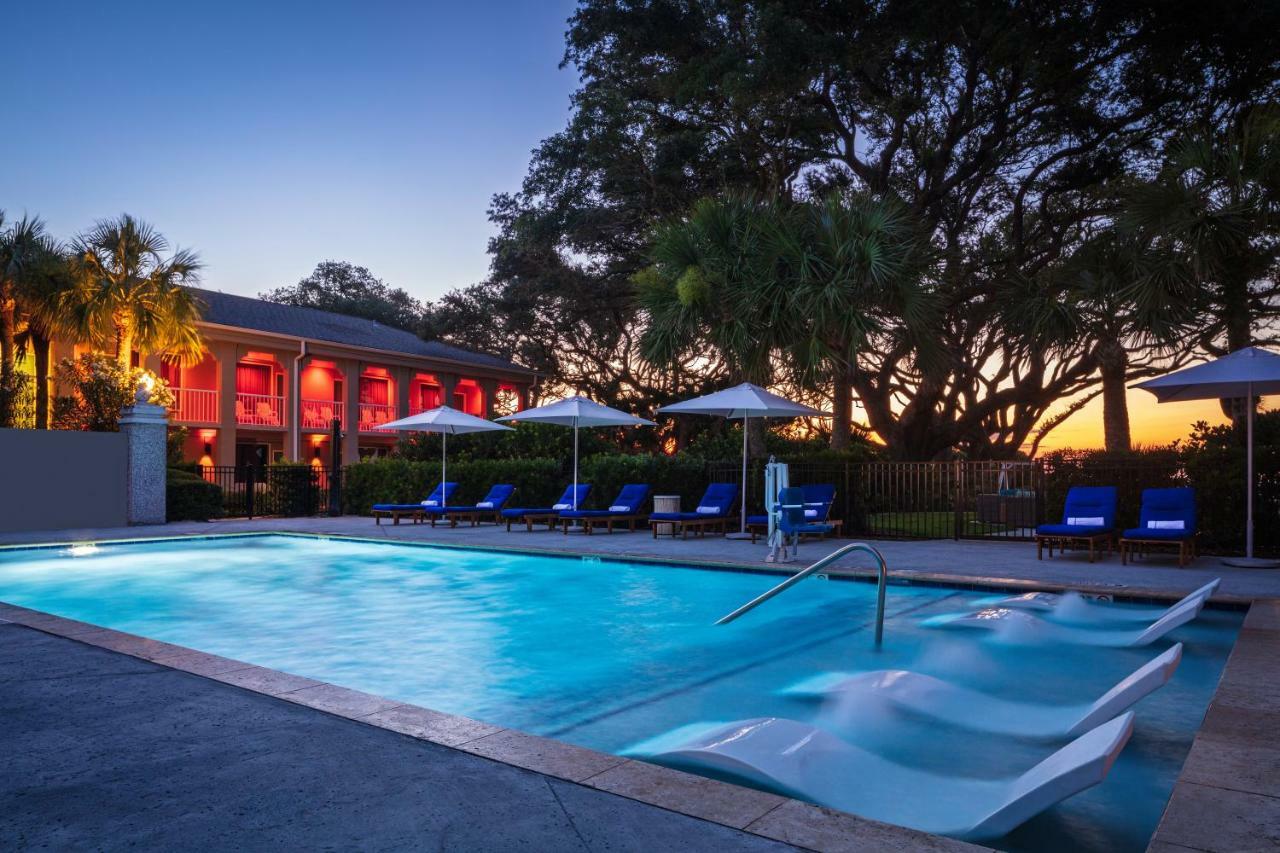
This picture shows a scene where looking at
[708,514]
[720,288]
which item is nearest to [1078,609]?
[708,514]

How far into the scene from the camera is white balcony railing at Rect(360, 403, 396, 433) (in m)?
29.3

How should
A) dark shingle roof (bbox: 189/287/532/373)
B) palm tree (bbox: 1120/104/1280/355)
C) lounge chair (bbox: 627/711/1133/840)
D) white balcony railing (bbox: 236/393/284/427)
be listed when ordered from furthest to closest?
1. white balcony railing (bbox: 236/393/284/427)
2. dark shingle roof (bbox: 189/287/532/373)
3. palm tree (bbox: 1120/104/1280/355)
4. lounge chair (bbox: 627/711/1133/840)

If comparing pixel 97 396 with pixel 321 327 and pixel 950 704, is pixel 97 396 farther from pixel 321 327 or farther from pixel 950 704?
pixel 950 704

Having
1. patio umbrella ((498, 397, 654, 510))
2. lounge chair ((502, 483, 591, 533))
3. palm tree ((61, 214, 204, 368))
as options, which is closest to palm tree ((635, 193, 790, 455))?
patio umbrella ((498, 397, 654, 510))

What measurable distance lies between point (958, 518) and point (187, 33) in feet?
53.8

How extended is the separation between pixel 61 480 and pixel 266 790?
1667cm

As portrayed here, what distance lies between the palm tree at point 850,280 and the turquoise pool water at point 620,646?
5.06 meters

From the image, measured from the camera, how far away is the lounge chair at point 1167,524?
10086 mm

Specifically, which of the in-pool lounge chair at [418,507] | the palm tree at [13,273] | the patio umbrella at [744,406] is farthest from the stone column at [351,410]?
the patio umbrella at [744,406]

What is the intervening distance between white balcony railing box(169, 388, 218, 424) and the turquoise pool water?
45.7 feet

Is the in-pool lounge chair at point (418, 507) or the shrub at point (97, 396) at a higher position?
the shrub at point (97, 396)

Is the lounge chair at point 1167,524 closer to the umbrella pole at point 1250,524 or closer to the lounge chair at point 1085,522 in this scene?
the lounge chair at point 1085,522

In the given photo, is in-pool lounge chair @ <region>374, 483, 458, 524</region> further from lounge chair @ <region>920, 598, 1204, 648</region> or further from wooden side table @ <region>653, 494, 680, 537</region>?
lounge chair @ <region>920, 598, 1204, 648</region>

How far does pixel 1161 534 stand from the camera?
396 inches
